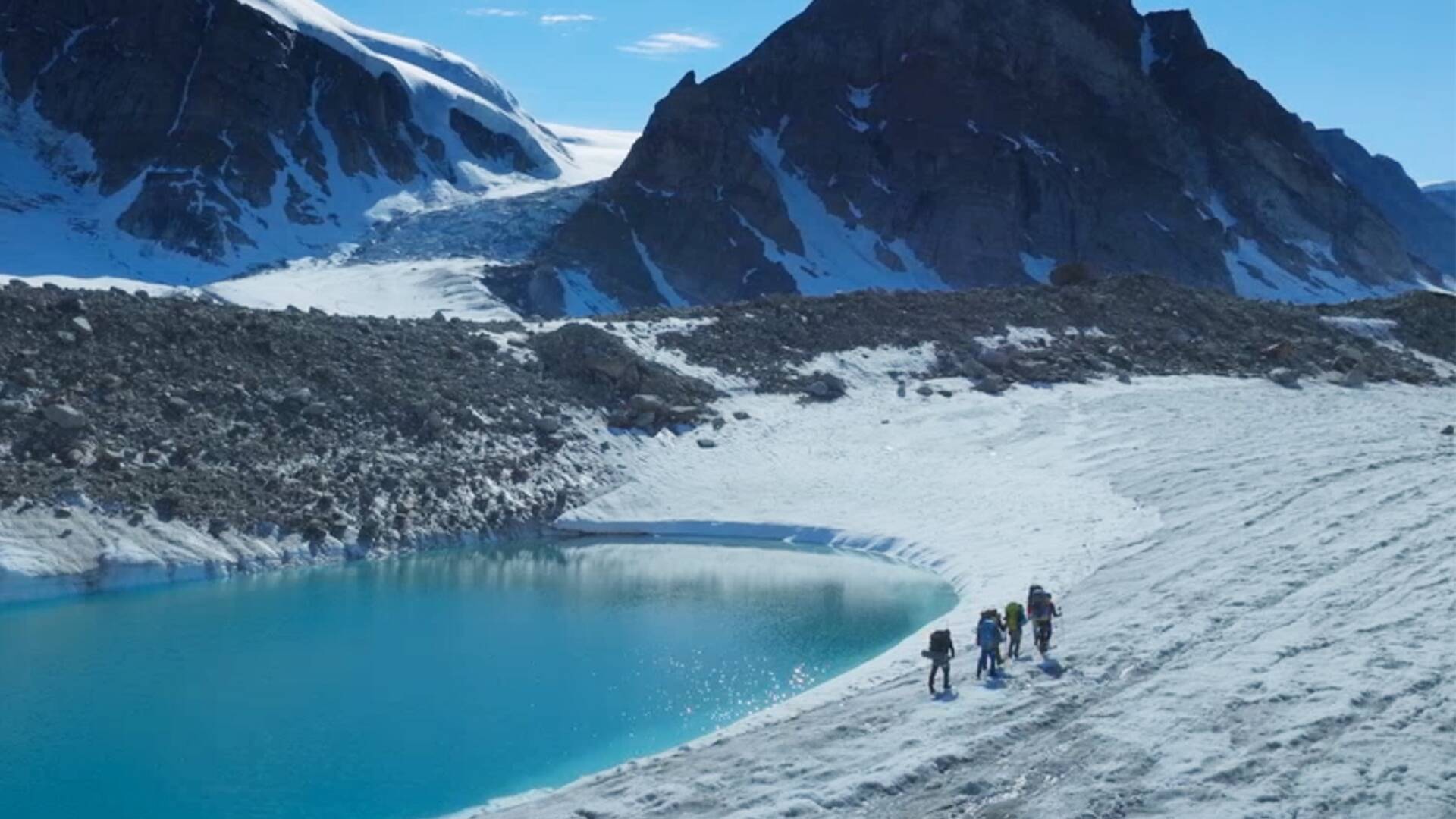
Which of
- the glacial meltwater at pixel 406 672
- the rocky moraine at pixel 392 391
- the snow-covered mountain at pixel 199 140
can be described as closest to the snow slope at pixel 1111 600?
the glacial meltwater at pixel 406 672

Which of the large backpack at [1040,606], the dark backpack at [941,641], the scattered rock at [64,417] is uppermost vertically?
the scattered rock at [64,417]

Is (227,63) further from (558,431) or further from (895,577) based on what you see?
(895,577)

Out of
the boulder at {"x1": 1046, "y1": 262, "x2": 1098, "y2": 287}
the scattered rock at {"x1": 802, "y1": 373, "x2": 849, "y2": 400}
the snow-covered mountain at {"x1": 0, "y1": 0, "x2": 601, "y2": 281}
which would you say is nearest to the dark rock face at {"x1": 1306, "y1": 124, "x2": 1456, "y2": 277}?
the snow-covered mountain at {"x1": 0, "y1": 0, "x2": 601, "y2": 281}

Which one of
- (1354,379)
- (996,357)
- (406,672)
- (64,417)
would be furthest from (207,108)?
(406,672)

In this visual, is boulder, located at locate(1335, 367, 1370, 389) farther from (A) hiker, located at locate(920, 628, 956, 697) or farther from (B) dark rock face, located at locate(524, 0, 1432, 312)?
(B) dark rock face, located at locate(524, 0, 1432, 312)

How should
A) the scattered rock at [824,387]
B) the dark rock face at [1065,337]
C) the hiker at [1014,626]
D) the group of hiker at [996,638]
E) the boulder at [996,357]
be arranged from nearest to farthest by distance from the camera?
the group of hiker at [996,638] → the hiker at [1014,626] → the scattered rock at [824,387] → the dark rock face at [1065,337] → the boulder at [996,357]

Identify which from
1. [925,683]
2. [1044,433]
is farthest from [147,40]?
[925,683]

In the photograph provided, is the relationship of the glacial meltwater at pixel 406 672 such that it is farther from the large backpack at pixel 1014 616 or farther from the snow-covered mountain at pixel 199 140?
the snow-covered mountain at pixel 199 140
